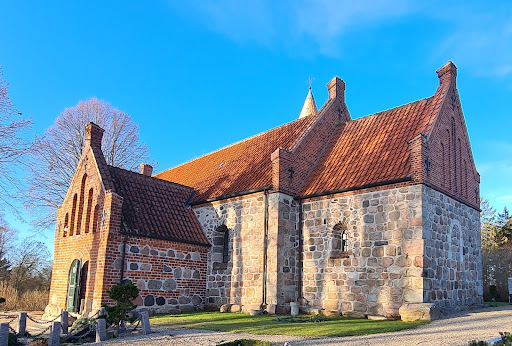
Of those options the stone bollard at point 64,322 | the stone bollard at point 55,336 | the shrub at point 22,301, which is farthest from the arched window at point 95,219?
the shrub at point 22,301

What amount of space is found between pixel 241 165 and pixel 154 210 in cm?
465

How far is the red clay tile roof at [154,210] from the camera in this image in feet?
53.4

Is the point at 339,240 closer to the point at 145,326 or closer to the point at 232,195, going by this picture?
the point at 232,195

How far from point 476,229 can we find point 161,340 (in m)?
13.5

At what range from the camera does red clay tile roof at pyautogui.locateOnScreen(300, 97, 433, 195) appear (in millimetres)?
14469

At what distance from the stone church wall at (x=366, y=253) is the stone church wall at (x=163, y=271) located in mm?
4636

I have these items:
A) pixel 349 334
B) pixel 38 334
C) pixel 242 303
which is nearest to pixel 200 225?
pixel 242 303

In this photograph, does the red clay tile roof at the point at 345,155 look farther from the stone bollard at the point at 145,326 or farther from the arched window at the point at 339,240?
the stone bollard at the point at 145,326

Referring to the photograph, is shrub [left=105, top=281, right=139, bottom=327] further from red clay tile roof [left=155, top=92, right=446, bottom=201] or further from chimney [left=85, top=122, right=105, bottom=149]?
chimney [left=85, top=122, right=105, bottom=149]

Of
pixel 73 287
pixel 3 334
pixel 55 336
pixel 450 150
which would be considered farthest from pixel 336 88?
pixel 3 334

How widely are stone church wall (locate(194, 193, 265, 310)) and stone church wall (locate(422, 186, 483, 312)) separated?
579 cm

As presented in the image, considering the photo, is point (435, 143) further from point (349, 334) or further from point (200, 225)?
point (200, 225)

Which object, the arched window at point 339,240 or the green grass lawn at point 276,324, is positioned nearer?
the green grass lawn at point 276,324

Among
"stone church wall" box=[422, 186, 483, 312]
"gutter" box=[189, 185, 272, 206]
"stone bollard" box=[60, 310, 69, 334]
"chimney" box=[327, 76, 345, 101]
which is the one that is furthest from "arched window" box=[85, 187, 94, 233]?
"stone church wall" box=[422, 186, 483, 312]
